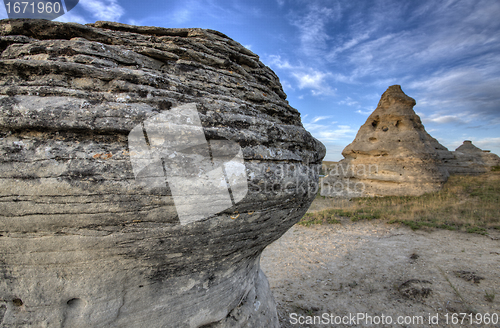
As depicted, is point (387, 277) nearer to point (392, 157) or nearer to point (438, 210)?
point (438, 210)

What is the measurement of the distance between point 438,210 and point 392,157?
4.05 m

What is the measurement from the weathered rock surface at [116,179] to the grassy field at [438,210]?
7.24 m

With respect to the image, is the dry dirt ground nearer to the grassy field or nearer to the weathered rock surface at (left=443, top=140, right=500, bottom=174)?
the grassy field

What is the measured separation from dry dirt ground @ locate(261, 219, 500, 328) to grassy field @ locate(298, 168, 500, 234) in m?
0.62

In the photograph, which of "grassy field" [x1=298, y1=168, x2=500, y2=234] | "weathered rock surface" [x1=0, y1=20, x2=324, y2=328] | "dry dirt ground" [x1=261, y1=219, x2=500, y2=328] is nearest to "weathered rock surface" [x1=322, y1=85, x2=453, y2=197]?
"grassy field" [x1=298, y1=168, x2=500, y2=234]

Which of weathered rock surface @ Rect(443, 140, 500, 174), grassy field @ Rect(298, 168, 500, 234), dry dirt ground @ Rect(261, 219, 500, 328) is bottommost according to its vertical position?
dry dirt ground @ Rect(261, 219, 500, 328)

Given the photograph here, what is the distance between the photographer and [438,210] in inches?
343

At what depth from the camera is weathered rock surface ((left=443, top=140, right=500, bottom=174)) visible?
1644cm

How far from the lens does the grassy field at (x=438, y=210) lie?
7.44m

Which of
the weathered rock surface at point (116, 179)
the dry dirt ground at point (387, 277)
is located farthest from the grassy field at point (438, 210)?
the weathered rock surface at point (116, 179)

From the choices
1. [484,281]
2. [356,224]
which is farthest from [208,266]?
[356,224]

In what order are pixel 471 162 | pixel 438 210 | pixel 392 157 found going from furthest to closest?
pixel 471 162 → pixel 392 157 → pixel 438 210

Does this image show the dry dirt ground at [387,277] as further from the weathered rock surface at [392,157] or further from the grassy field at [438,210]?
the weathered rock surface at [392,157]

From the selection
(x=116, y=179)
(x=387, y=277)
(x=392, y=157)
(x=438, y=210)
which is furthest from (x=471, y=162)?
(x=116, y=179)
